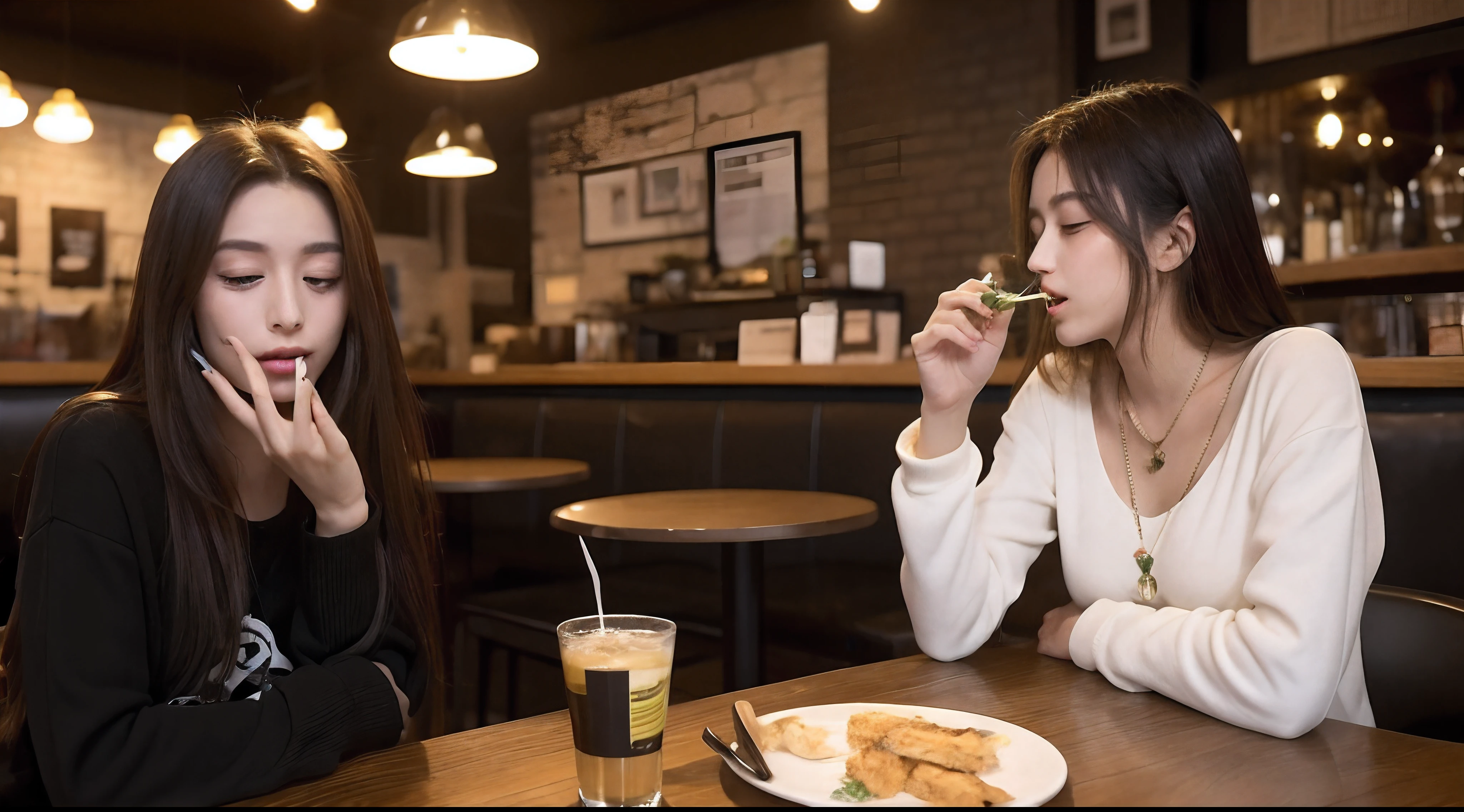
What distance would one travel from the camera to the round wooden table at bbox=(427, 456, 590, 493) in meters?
2.84

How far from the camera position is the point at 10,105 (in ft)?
17.3

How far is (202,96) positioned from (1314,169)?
6.25 metres

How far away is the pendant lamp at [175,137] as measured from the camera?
17.2 feet

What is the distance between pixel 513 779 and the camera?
700 millimetres

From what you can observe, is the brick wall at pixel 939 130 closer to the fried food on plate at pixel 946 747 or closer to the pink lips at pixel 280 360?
the pink lips at pixel 280 360

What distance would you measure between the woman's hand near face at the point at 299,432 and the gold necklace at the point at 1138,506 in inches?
36.6

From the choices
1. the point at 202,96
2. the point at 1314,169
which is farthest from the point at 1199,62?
the point at 202,96

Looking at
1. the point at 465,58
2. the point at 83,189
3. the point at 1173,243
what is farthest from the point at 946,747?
the point at 83,189

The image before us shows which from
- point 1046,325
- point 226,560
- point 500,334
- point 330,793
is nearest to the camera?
point 330,793

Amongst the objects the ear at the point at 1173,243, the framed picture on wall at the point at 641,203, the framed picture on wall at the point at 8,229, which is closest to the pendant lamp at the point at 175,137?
the framed picture on wall at the point at 8,229

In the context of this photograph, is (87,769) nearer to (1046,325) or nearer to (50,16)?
(1046,325)

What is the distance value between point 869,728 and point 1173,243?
82 centimetres

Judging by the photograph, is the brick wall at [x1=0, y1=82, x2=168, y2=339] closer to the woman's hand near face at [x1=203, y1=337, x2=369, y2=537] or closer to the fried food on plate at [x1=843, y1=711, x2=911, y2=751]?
the woman's hand near face at [x1=203, y1=337, x2=369, y2=537]

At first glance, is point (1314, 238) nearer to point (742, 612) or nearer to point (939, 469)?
point (742, 612)
